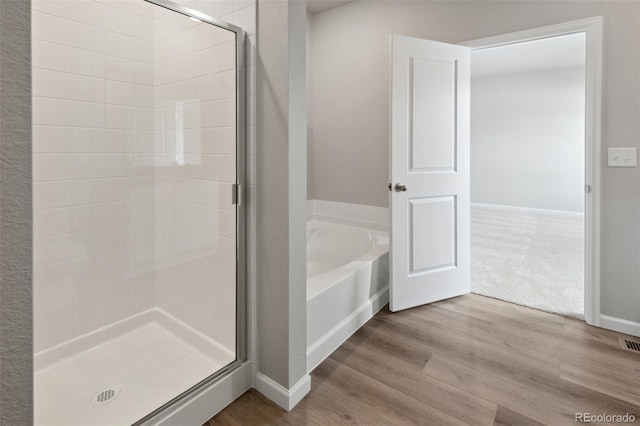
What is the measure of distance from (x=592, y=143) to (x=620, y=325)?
122 centimetres

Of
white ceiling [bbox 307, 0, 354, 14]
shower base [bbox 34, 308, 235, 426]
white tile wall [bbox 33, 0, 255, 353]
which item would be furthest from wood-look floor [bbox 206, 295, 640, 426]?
white ceiling [bbox 307, 0, 354, 14]

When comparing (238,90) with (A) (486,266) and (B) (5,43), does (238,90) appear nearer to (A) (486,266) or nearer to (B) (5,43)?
(B) (5,43)

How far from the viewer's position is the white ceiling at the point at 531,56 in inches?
208

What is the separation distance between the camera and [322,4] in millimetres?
3379

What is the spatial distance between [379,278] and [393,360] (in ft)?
2.58

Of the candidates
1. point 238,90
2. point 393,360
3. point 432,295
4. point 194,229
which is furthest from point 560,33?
point 194,229

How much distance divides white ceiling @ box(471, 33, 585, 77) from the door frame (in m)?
2.97

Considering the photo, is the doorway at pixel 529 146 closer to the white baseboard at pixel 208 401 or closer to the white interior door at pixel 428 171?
the white interior door at pixel 428 171

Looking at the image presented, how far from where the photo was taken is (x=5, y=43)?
25.2 inches

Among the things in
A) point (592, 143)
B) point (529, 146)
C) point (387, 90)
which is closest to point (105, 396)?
point (387, 90)

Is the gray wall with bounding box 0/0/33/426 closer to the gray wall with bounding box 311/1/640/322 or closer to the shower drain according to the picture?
the shower drain

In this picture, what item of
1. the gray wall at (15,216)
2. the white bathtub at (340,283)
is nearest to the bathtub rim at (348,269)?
the white bathtub at (340,283)

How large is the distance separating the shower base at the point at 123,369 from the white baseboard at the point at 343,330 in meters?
0.47

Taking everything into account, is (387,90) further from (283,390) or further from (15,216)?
(15,216)
